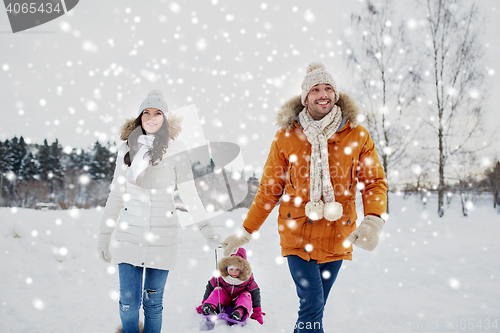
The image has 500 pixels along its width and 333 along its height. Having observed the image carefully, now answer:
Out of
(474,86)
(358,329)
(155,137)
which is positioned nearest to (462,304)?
(358,329)

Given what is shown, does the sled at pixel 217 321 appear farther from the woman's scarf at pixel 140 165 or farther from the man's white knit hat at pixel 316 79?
the man's white knit hat at pixel 316 79

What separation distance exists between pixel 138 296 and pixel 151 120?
1.58m

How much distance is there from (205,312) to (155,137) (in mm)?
2253

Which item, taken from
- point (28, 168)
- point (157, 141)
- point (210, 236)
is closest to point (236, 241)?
point (210, 236)

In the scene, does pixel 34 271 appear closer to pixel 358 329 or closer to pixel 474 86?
pixel 358 329

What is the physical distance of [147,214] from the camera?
8.15 feet

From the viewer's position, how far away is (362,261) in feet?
20.1

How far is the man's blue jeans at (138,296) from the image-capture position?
2354 millimetres

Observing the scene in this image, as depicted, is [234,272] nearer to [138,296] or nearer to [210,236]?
[210,236]

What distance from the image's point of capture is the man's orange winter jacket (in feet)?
7.00

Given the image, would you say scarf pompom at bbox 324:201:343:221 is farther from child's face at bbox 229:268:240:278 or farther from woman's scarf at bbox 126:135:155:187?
child's face at bbox 229:268:240:278

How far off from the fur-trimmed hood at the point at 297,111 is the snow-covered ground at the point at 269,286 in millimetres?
2389

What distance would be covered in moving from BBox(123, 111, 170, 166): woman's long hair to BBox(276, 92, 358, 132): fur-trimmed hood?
3.56 feet

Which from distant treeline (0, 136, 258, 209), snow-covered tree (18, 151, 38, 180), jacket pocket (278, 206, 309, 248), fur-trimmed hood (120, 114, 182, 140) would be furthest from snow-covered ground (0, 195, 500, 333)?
snow-covered tree (18, 151, 38, 180)
